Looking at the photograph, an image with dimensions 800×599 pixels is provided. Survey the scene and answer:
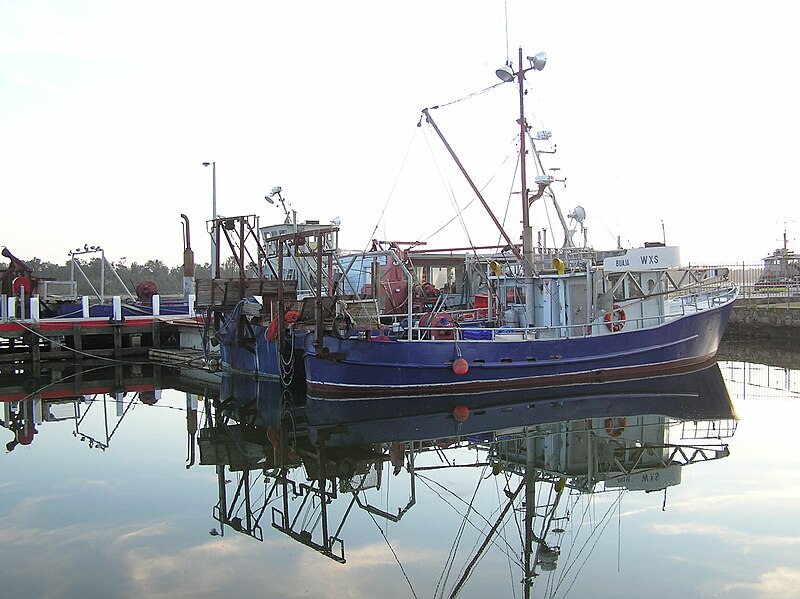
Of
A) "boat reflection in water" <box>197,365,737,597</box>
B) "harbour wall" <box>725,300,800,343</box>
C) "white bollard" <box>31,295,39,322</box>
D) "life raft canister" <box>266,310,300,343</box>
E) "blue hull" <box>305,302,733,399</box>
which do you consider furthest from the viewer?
"harbour wall" <box>725,300,800,343</box>

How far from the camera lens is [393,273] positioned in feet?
72.0

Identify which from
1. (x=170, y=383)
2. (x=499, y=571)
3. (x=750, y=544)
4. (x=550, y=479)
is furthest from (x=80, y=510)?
(x=170, y=383)

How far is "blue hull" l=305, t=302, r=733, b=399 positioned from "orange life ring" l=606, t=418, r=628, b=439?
10.4 ft

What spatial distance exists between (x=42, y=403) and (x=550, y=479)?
12104 millimetres

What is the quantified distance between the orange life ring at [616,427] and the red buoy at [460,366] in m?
3.36

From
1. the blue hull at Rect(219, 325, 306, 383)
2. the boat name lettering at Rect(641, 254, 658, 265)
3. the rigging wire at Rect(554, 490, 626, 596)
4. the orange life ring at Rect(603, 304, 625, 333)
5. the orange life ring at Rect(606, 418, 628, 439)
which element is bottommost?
the rigging wire at Rect(554, 490, 626, 596)

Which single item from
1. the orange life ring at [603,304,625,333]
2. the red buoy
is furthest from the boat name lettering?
the red buoy

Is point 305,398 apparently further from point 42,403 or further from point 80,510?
point 80,510

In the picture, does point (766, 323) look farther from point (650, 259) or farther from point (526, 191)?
point (526, 191)

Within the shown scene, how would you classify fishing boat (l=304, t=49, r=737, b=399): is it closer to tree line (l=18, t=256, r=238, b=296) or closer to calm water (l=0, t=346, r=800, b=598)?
calm water (l=0, t=346, r=800, b=598)

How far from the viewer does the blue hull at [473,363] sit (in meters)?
15.8

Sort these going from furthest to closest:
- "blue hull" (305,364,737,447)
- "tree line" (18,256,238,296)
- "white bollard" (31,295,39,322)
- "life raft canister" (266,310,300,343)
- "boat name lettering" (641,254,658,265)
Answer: "tree line" (18,256,238,296)
"white bollard" (31,295,39,322)
"boat name lettering" (641,254,658,265)
"life raft canister" (266,310,300,343)
"blue hull" (305,364,737,447)

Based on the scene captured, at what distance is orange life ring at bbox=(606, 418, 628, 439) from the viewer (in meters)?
12.9

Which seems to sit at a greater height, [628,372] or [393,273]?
[393,273]
